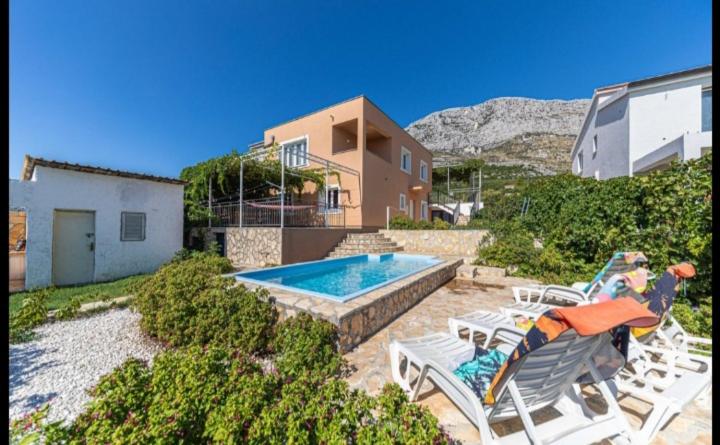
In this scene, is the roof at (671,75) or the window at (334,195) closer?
the roof at (671,75)

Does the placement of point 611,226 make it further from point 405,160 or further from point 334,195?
point 405,160

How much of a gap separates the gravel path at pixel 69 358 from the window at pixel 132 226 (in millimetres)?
5059

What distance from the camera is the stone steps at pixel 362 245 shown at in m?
12.3

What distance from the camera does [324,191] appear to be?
51.3 feet

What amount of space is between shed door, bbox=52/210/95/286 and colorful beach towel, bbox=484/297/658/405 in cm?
1190

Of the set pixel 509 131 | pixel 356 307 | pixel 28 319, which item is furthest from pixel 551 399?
pixel 509 131

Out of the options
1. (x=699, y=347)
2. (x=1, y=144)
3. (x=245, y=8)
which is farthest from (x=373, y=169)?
(x=1, y=144)

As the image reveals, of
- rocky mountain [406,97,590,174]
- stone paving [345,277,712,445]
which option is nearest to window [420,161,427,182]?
stone paving [345,277,712,445]

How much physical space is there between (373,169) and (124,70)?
11.6 m

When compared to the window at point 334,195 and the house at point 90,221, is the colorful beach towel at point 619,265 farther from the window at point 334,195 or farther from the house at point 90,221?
the house at point 90,221

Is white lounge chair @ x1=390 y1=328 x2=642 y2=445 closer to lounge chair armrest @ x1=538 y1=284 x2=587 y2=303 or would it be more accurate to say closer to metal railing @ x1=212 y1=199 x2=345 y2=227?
lounge chair armrest @ x1=538 y1=284 x2=587 y2=303

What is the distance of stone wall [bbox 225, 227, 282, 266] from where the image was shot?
33.3 feet

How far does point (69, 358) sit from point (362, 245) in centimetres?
986

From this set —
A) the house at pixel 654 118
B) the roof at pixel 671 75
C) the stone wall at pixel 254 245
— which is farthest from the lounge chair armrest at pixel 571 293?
the roof at pixel 671 75
